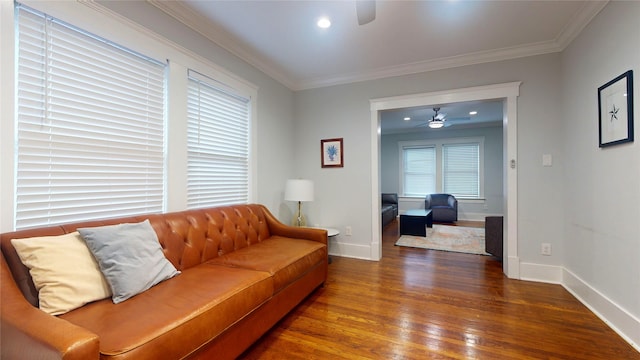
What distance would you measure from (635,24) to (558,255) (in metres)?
2.20

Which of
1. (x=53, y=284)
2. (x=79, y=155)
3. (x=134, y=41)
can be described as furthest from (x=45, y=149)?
(x=134, y=41)

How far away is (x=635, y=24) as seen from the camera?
1.77 meters

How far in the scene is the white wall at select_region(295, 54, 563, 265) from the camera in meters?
2.90

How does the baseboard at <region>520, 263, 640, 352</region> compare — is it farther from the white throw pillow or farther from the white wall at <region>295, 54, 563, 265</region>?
the white throw pillow

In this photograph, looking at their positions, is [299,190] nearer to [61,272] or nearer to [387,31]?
[387,31]

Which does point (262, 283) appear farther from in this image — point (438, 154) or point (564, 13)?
point (438, 154)

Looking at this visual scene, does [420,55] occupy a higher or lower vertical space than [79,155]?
higher

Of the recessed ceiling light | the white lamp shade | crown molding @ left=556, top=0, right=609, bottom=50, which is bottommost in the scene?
the white lamp shade

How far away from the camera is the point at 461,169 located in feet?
24.3

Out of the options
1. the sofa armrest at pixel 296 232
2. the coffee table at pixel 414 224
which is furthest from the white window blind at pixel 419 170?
the sofa armrest at pixel 296 232

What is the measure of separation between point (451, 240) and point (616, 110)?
3.30 meters

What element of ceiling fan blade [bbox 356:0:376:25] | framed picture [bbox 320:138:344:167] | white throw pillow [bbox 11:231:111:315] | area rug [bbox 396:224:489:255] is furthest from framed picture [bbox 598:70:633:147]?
white throw pillow [bbox 11:231:111:315]

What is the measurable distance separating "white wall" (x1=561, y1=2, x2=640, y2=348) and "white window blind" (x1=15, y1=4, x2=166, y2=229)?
3473 mm

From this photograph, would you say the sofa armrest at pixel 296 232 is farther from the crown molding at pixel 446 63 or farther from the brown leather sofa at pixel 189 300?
the crown molding at pixel 446 63
